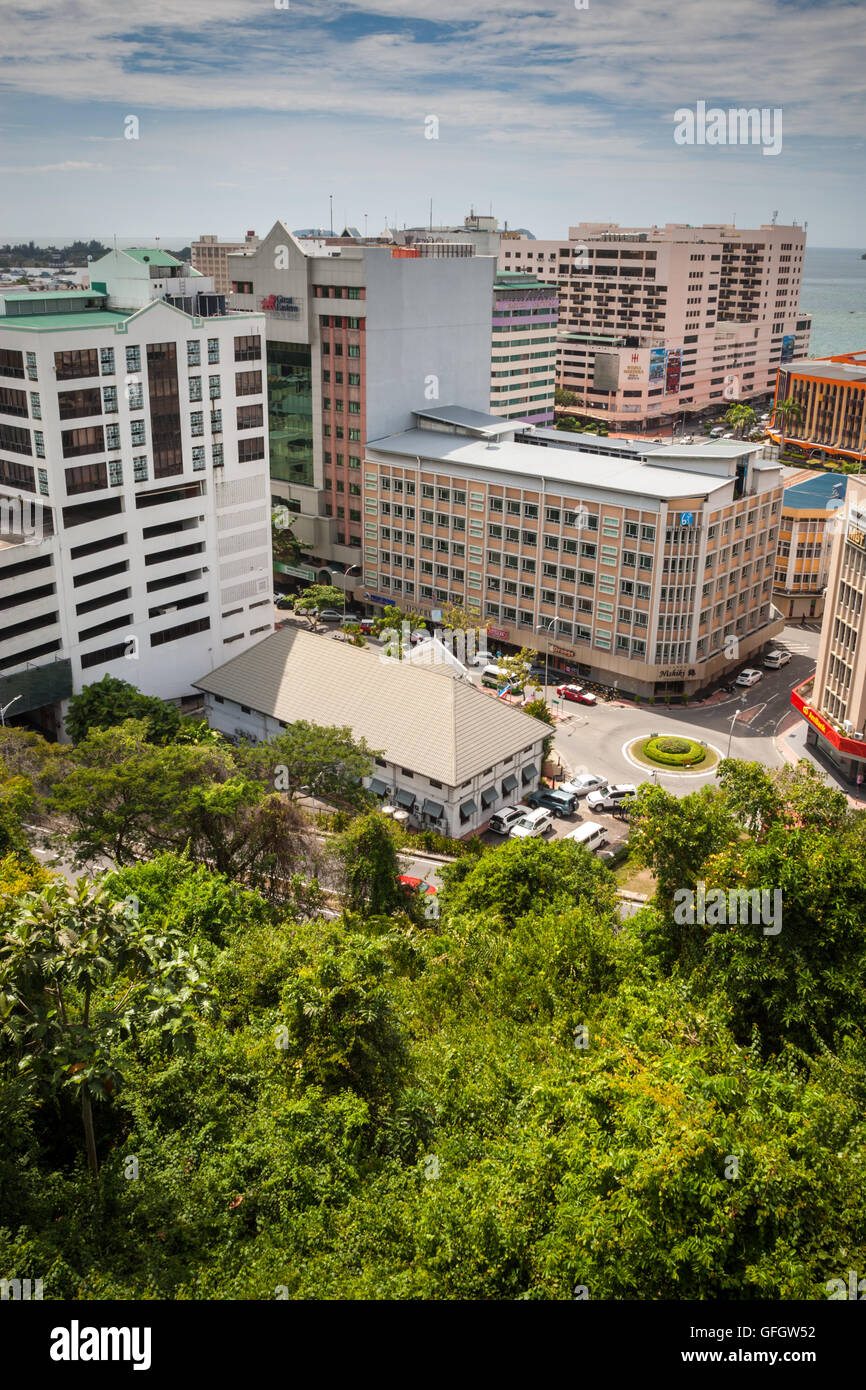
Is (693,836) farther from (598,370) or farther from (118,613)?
(598,370)

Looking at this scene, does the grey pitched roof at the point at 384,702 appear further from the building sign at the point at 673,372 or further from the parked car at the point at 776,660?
the building sign at the point at 673,372

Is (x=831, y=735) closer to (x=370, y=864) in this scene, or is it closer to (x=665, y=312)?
(x=370, y=864)

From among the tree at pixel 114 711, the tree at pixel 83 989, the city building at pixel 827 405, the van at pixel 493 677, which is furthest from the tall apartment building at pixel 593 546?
the city building at pixel 827 405

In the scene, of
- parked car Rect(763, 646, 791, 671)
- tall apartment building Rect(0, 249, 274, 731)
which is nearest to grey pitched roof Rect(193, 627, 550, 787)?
tall apartment building Rect(0, 249, 274, 731)

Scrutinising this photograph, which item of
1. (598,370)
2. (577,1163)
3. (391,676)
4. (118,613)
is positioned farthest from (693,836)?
(598,370)

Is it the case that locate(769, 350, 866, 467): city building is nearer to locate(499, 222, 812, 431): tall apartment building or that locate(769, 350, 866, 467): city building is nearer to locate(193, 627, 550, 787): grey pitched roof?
locate(499, 222, 812, 431): tall apartment building

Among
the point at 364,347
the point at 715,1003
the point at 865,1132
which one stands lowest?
the point at 715,1003
